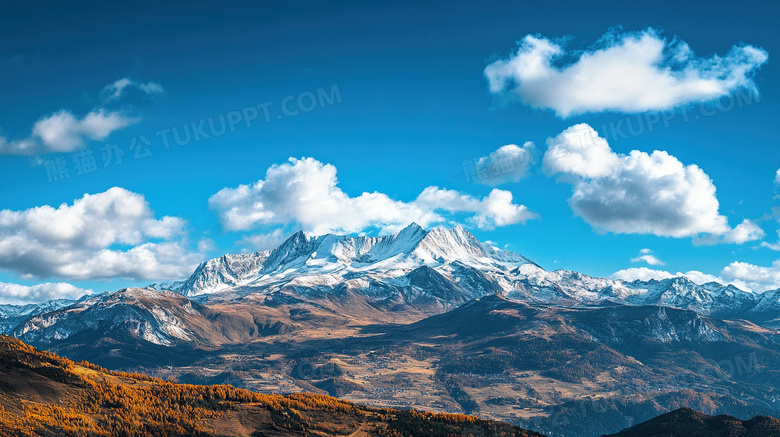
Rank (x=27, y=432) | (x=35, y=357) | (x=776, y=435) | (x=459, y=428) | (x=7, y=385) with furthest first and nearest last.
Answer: (x=776, y=435)
(x=459, y=428)
(x=35, y=357)
(x=7, y=385)
(x=27, y=432)

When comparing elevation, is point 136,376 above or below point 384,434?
above

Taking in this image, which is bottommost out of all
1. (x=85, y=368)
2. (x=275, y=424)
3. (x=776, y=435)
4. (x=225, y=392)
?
(x=776, y=435)

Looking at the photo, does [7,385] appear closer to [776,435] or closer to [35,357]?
[35,357]

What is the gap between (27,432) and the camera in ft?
241

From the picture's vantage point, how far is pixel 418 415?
11931cm

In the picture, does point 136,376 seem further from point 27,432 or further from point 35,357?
point 27,432

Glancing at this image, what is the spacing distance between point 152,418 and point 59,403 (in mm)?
13985

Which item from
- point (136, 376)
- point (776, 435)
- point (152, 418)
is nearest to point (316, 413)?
point (152, 418)

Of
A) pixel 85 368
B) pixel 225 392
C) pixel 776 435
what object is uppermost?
pixel 85 368

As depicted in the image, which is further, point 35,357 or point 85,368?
point 85,368

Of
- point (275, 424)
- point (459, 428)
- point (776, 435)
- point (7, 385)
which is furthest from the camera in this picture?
point (776, 435)

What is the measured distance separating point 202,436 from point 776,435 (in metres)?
204

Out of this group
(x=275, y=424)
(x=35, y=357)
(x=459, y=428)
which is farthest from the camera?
(x=459, y=428)

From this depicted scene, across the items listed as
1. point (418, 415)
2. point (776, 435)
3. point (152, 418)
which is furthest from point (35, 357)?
point (776, 435)
